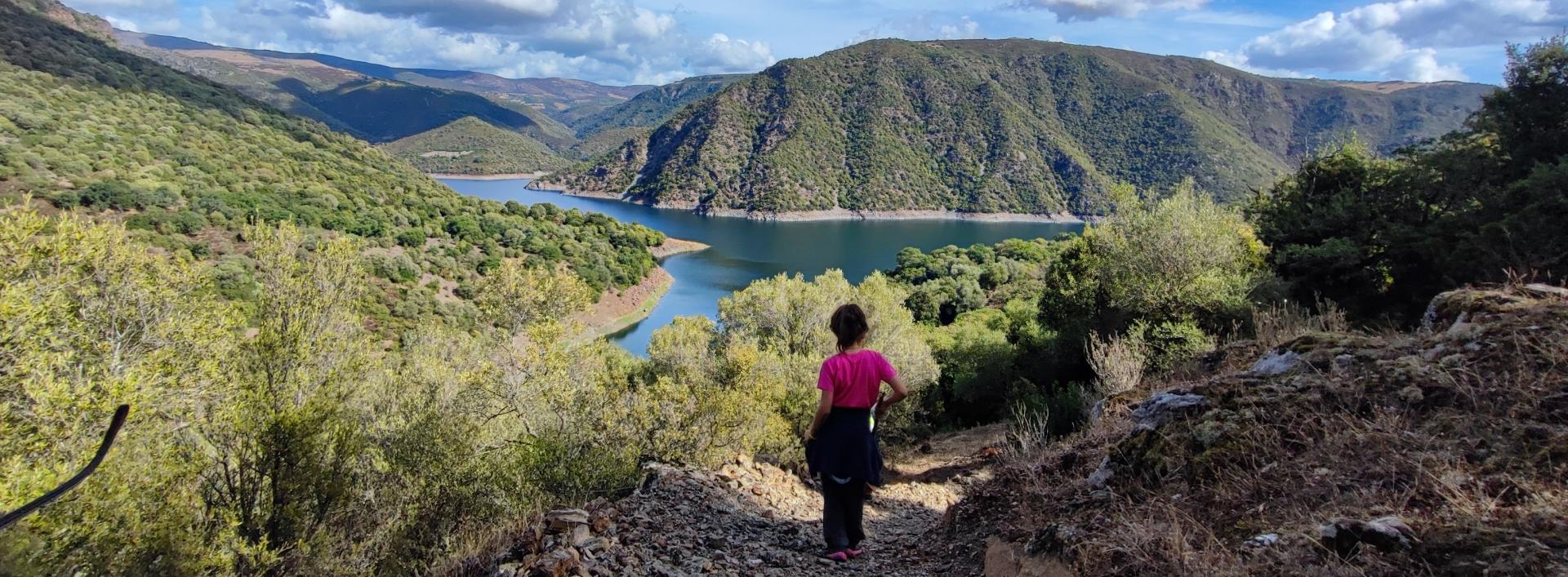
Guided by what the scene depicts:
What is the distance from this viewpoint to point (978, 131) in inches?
6196

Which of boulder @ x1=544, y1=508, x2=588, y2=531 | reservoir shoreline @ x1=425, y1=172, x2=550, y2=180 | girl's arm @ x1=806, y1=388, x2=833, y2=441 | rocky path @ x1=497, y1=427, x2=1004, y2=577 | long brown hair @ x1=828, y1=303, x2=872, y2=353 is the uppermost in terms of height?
reservoir shoreline @ x1=425, y1=172, x2=550, y2=180

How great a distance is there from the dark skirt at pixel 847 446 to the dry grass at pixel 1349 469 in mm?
1046

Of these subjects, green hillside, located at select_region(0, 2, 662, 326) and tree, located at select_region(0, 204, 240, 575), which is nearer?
tree, located at select_region(0, 204, 240, 575)

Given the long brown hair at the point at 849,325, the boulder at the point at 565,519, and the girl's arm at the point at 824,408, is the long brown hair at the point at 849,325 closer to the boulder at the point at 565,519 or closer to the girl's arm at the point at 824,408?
the girl's arm at the point at 824,408

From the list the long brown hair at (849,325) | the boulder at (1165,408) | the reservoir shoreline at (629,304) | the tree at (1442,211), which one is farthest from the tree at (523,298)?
the reservoir shoreline at (629,304)

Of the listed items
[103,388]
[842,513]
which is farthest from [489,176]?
[842,513]

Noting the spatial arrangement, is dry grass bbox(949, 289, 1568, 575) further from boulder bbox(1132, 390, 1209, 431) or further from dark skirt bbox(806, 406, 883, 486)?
dark skirt bbox(806, 406, 883, 486)

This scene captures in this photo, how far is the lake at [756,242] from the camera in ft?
201

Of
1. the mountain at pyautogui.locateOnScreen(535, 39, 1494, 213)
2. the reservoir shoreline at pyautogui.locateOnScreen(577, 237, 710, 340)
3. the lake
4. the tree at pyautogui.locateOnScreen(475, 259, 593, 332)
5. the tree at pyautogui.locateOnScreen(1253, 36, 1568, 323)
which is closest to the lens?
the tree at pyautogui.locateOnScreen(1253, 36, 1568, 323)

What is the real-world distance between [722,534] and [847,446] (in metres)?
1.64

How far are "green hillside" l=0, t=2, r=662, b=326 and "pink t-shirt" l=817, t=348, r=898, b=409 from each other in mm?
35519

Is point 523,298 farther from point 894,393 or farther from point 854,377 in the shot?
point 894,393

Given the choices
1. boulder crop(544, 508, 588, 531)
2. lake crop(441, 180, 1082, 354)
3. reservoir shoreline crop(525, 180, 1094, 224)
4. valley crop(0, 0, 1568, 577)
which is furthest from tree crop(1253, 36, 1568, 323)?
reservoir shoreline crop(525, 180, 1094, 224)

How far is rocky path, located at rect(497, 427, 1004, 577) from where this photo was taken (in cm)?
464
